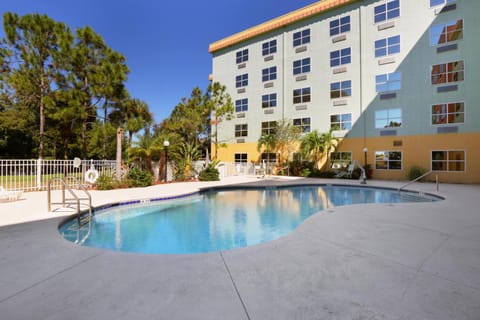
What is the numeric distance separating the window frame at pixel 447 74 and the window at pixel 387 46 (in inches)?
103

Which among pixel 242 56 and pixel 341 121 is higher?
pixel 242 56

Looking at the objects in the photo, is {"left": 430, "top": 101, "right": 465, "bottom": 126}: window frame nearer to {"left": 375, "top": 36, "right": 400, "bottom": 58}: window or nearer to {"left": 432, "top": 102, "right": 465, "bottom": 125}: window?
{"left": 432, "top": 102, "right": 465, "bottom": 125}: window

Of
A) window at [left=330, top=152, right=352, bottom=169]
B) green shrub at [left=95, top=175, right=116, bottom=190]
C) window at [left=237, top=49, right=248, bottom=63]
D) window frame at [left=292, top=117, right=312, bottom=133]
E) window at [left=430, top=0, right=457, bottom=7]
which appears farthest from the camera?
window at [left=237, top=49, right=248, bottom=63]

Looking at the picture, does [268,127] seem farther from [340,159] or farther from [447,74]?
[447,74]

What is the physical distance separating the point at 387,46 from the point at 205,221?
57.2ft

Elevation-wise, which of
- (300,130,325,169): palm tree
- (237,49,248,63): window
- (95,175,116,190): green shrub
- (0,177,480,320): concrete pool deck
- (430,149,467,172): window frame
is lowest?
(0,177,480,320): concrete pool deck

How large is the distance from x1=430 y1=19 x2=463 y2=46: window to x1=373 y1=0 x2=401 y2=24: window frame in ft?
8.36

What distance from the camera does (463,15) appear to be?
13703mm

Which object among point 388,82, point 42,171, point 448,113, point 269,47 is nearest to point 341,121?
point 388,82

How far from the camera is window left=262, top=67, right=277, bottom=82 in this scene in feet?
67.7

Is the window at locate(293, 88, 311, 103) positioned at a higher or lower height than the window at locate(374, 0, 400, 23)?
lower

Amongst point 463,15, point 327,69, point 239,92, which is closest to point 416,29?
point 463,15

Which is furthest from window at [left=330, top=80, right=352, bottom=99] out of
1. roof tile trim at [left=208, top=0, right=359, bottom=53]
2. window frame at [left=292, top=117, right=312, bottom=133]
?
roof tile trim at [left=208, top=0, right=359, bottom=53]

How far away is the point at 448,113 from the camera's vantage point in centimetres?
1412
